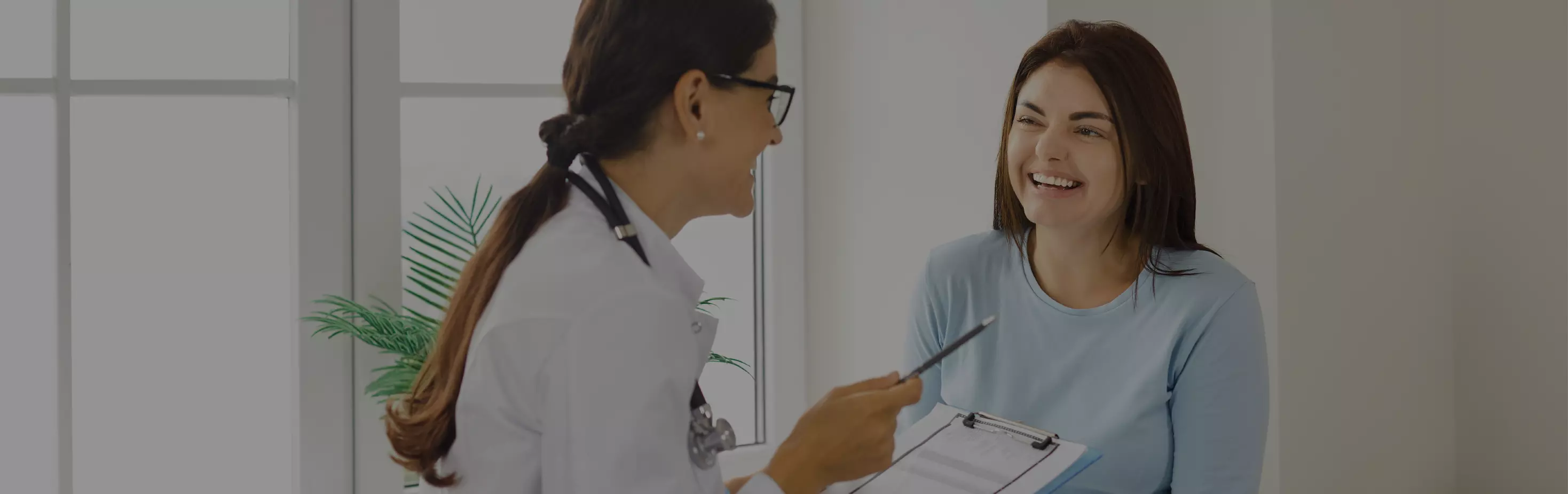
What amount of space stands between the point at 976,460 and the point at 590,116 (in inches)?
21.9

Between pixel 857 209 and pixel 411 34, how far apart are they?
3.11ft

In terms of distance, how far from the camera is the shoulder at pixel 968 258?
1579mm

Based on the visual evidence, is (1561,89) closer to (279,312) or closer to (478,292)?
(478,292)

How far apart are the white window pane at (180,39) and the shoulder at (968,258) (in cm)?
120

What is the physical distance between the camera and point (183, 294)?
1.90 meters

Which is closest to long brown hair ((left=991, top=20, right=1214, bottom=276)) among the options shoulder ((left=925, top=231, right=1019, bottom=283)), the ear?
shoulder ((left=925, top=231, right=1019, bottom=283))

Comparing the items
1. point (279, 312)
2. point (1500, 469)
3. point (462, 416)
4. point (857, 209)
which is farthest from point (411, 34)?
point (1500, 469)

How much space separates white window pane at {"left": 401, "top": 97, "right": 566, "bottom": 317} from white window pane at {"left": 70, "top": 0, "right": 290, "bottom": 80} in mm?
258

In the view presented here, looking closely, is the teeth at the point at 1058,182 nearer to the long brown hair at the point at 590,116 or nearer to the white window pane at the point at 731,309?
the long brown hair at the point at 590,116

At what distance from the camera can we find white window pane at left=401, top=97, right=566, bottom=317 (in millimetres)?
2033

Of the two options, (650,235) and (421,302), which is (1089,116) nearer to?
(650,235)

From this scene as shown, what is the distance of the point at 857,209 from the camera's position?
2.30 meters

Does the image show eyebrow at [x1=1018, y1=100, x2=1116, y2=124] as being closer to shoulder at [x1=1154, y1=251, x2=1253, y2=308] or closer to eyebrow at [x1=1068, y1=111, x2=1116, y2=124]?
eyebrow at [x1=1068, y1=111, x2=1116, y2=124]

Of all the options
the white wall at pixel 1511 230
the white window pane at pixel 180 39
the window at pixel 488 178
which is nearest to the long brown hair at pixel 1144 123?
the window at pixel 488 178
